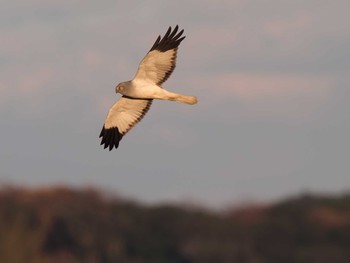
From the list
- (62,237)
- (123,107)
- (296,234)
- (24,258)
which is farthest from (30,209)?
(123,107)

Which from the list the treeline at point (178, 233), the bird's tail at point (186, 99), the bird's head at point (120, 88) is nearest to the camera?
the bird's tail at point (186, 99)

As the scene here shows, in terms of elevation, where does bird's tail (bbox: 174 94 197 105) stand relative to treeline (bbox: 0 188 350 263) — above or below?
below

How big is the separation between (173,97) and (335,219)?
57714mm

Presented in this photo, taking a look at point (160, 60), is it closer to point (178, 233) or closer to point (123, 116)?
point (123, 116)

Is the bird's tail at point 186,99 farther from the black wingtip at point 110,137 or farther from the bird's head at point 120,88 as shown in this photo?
the black wingtip at point 110,137

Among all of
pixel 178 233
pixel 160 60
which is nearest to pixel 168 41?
pixel 160 60

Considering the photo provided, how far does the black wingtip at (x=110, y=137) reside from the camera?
2428 cm

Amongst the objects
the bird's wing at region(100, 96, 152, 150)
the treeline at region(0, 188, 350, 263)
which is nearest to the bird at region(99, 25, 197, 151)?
the bird's wing at region(100, 96, 152, 150)

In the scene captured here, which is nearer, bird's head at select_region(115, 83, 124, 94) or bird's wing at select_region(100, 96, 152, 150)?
bird's head at select_region(115, 83, 124, 94)

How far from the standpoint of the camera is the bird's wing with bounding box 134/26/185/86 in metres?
23.1

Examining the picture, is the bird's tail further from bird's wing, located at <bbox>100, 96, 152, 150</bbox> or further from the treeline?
the treeline

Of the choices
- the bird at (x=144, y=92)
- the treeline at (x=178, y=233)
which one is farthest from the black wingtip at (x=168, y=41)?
the treeline at (x=178, y=233)

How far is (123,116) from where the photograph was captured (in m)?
24.1

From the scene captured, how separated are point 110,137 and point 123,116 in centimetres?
47
